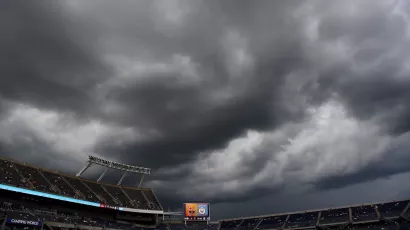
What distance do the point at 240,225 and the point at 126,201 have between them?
158 feet

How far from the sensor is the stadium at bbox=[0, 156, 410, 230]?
9131 centimetres

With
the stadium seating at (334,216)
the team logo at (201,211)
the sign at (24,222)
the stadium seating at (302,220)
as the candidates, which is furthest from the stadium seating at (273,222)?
the sign at (24,222)

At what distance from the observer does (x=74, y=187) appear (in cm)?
11469

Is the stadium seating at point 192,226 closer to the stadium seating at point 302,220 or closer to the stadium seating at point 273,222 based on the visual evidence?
the stadium seating at point 273,222

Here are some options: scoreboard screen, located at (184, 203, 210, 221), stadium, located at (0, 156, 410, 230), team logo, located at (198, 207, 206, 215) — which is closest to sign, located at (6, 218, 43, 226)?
stadium, located at (0, 156, 410, 230)

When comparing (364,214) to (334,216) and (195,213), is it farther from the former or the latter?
(195,213)

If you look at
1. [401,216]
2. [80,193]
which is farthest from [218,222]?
[401,216]

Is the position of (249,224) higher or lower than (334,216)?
lower

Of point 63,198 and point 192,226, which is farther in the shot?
point 192,226

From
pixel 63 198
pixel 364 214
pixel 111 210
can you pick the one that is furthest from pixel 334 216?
pixel 63 198

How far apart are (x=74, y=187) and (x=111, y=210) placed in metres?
17.3

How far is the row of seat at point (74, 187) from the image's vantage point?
95944 millimetres

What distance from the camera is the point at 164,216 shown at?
140 meters

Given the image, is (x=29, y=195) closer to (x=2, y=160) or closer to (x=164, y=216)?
(x=2, y=160)
